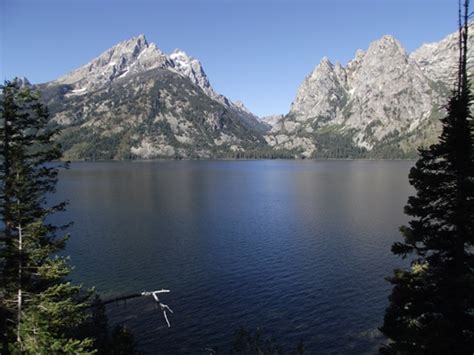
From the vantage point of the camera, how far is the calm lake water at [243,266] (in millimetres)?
44312

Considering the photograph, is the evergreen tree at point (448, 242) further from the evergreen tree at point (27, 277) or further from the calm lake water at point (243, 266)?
the calm lake water at point (243, 266)

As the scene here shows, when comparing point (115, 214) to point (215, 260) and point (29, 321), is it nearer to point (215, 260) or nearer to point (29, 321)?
point (215, 260)

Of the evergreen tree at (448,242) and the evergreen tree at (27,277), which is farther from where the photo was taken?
the evergreen tree at (448,242)

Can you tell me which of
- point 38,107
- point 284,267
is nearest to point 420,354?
point 38,107

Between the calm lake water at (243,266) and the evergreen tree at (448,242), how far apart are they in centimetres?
2100

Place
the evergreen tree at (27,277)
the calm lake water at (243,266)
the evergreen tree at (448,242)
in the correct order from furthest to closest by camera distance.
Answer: the calm lake water at (243,266)
the evergreen tree at (448,242)
the evergreen tree at (27,277)

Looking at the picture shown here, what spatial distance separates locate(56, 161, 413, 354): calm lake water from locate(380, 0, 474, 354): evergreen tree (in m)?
21.0

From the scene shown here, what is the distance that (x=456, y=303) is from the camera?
2033cm

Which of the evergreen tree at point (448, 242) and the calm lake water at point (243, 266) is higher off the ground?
the evergreen tree at point (448, 242)

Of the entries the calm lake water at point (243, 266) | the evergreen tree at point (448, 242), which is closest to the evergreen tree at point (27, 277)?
the evergreen tree at point (448, 242)

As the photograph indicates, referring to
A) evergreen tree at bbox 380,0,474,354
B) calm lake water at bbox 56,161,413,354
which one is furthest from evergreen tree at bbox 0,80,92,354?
calm lake water at bbox 56,161,413,354

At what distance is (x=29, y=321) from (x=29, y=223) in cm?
561

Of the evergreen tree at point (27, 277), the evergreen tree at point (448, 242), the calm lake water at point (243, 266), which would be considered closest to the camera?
the evergreen tree at point (27, 277)

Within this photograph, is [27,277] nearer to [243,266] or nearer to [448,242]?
[448,242]
